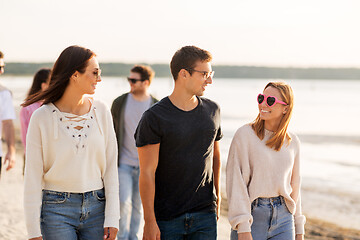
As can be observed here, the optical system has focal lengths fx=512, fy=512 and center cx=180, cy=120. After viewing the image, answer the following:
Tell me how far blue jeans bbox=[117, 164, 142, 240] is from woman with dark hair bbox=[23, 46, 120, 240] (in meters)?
2.65

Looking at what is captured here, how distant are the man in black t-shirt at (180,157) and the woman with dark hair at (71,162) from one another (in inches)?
10.6

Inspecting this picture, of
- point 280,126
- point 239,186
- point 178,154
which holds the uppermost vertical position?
point 280,126

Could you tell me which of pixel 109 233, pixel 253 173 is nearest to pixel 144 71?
pixel 253 173

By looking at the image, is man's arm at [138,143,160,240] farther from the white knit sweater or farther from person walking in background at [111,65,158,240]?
person walking in background at [111,65,158,240]

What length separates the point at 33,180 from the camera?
3.41m

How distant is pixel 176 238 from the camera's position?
379cm

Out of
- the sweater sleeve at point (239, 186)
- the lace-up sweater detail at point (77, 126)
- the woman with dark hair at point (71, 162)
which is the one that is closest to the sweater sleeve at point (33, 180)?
the woman with dark hair at point (71, 162)

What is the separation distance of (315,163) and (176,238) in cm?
1146

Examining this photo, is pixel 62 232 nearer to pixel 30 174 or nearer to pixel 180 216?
pixel 30 174

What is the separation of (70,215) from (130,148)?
2.97 metres

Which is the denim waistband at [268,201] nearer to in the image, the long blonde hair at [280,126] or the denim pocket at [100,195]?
the long blonde hair at [280,126]

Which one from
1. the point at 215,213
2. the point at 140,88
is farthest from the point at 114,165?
the point at 140,88

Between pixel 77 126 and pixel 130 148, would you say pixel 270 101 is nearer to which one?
pixel 77 126

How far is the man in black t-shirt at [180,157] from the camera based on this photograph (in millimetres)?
3730
